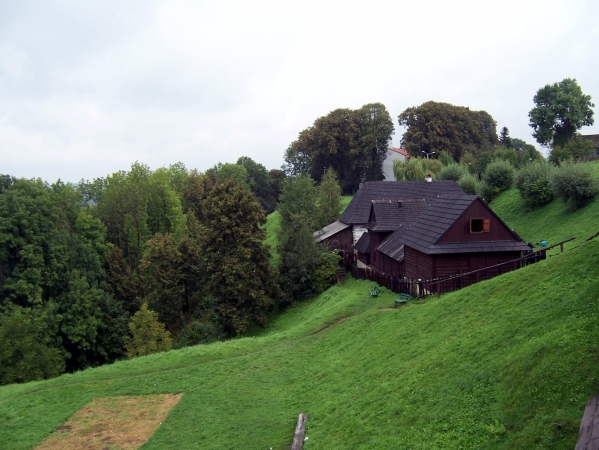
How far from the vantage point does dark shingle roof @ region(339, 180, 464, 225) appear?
3947 centimetres

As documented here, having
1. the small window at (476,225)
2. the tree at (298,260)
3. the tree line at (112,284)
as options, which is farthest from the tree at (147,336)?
the small window at (476,225)

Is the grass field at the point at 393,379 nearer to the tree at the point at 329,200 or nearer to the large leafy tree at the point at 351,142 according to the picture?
the tree at the point at 329,200

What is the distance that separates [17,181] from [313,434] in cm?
3302

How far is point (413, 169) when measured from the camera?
5309 cm

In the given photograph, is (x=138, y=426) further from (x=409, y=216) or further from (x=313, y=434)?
(x=409, y=216)

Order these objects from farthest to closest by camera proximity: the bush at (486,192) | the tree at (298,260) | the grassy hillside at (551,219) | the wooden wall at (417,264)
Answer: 1. the bush at (486,192)
2. the tree at (298,260)
3. the grassy hillside at (551,219)
4. the wooden wall at (417,264)

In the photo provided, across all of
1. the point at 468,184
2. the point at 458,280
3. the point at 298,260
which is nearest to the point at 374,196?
the point at 468,184

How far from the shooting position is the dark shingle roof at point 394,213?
33.6m

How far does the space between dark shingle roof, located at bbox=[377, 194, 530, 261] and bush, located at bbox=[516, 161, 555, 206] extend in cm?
A: 1206

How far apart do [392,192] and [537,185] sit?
38.2 feet

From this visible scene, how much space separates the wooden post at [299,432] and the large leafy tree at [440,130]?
6055 cm

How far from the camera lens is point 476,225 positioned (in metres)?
23.0

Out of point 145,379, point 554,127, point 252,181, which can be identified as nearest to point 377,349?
point 145,379

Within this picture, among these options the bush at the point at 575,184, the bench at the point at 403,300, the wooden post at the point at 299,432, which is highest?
the bush at the point at 575,184
